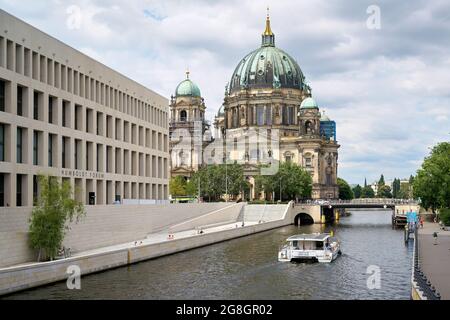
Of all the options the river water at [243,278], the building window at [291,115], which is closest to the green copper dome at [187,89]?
the building window at [291,115]

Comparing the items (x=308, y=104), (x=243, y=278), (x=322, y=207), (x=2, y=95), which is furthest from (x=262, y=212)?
(x=2, y=95)

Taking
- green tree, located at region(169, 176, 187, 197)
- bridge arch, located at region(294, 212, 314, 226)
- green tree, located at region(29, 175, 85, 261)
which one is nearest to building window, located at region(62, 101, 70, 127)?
green tree, located at region(29, 175, 85, 261)

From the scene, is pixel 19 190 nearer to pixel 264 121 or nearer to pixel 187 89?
pixel 187 89

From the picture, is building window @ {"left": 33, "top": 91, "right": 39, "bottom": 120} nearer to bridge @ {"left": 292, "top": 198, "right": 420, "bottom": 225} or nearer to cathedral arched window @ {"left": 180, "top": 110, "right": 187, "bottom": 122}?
bridge @ {"left": 292, "top": 198, "right": 420, "bottom": 225}

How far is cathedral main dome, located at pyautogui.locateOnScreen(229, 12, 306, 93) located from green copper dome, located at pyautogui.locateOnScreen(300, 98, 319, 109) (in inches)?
399

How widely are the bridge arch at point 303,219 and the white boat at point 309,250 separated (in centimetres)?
6647

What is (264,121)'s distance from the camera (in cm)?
17775

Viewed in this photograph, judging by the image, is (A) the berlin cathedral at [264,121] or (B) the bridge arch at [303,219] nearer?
(B) the bridge arch at [303,219]

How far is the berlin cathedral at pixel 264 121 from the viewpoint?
166m

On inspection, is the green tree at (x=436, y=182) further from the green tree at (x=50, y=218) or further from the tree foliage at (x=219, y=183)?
the green tree at (x=50, y=218)

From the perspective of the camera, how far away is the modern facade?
5103 centimetres

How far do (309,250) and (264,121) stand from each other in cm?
12182
